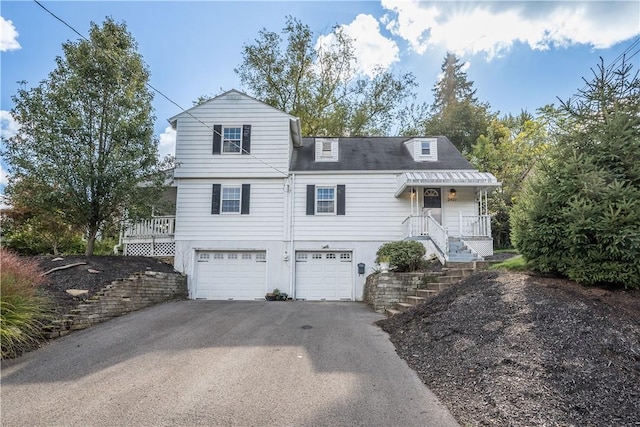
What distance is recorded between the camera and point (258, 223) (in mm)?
13133

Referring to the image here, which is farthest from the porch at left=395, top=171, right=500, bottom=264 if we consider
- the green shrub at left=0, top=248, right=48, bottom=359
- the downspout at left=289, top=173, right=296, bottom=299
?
the green shrub at left=0, top=248, right=48, bottom=359

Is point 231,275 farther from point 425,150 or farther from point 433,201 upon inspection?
point 425,150

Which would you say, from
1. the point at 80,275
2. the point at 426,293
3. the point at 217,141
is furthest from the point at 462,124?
the point at 80,275

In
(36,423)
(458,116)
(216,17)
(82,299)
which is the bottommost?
(36,423)

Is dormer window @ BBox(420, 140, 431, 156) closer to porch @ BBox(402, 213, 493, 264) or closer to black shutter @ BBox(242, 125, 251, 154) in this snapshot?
porch @ BBox(402, 213, 493, 264)

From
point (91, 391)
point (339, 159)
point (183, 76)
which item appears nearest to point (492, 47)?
point (339, 159)

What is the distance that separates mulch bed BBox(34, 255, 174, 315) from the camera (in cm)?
740

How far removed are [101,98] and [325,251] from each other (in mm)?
9075

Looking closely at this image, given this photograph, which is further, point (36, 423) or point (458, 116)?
point (458, 116)

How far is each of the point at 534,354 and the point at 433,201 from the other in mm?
9692

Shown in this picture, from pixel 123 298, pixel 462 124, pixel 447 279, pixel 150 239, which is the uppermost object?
pixel 462 124

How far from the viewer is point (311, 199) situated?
1331 centimetres

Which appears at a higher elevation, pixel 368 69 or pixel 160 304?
pixel 368 69

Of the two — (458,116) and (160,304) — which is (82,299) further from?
(458,116)
